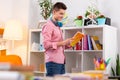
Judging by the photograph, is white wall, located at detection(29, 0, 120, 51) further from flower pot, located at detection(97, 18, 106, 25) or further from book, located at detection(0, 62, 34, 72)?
book, located at detection(0, 62, 34, 72)

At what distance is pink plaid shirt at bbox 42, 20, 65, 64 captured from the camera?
2.26 metres

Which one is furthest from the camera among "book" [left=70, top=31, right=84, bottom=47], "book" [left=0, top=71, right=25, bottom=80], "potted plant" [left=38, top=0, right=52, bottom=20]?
"potted plant" [left=38, top=0, right=52, bottom=20]

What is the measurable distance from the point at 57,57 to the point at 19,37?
175 cm

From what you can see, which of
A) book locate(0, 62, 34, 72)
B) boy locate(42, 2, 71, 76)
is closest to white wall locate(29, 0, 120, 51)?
boy locate(42, 2, 71, 76)

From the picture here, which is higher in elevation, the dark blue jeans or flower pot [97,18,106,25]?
flower pot [97,18,106,25]

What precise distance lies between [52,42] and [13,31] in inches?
67.8

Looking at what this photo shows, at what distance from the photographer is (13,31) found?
3852 mm

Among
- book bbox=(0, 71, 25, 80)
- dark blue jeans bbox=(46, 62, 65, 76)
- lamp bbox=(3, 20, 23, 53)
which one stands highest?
lamp bbox=(3, 20, 23, 53)

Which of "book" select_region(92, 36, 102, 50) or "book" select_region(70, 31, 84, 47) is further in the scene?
"book" select_region(92, 36, 102, 50)

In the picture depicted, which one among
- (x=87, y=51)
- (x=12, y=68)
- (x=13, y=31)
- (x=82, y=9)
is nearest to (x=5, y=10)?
(x=13, y=31)

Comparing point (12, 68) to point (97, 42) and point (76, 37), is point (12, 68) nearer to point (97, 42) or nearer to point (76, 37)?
point (76, 37)

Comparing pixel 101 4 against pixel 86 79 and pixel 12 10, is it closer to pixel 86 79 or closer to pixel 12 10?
pixel 12 10

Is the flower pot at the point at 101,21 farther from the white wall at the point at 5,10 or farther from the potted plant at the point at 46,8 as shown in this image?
the white wall at the point at 5,10

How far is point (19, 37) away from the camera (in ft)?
12.8
